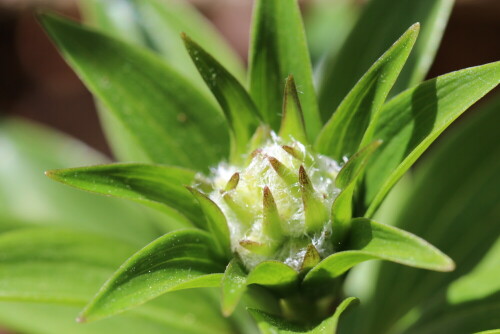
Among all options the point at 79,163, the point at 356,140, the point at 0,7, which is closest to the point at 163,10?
the point at 79,163

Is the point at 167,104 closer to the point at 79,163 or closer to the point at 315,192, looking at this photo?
the point at 315,192

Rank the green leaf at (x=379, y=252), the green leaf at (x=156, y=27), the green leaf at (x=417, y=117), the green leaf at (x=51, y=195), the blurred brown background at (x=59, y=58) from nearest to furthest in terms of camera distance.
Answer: the green leaf at (x=379, y=252)
the green leaf at (x=417, y=117)
the green leaf at (x=156, y=27)
the green leaf at (x=51, y=195)
the blurred brown background at (x=59, y=58)

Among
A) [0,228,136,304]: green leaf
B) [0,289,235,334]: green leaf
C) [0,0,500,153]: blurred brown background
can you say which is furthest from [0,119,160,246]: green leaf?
[0,0,500,153]: blurred brown background

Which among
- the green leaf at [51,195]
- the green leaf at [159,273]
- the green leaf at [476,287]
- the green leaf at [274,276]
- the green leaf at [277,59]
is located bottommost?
the green leaf at [476,287]

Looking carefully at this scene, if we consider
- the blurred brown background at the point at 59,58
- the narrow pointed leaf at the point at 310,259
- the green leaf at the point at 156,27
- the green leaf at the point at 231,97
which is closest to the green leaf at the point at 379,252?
the narrow pointed leaf at the point at 310,259

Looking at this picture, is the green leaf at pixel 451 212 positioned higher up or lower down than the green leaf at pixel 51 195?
lower down

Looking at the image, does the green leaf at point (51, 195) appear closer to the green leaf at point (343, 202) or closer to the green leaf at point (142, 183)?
the green leaf at point (142, 183)

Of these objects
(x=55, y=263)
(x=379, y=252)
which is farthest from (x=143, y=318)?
(x=379, y=252)
